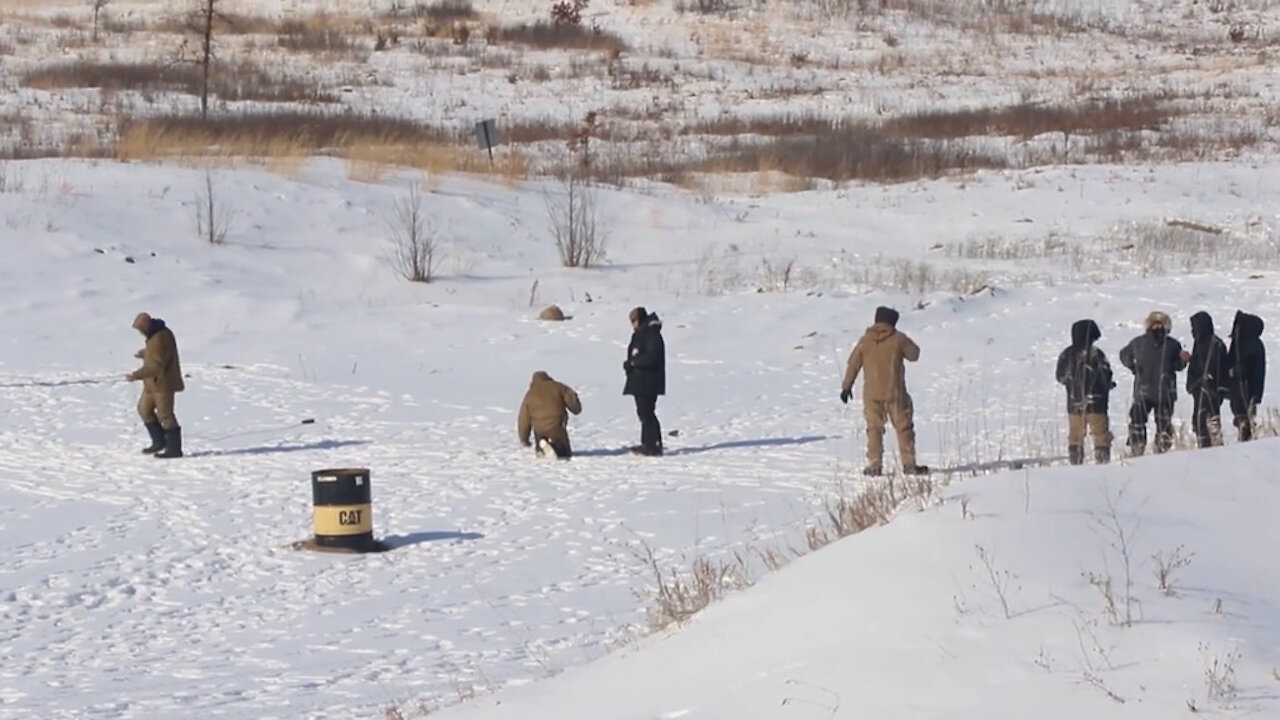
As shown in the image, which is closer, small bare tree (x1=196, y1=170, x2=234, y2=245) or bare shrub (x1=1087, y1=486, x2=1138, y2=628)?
bare shrub (x1=1087, y1=486, x2=1138, y2=628)

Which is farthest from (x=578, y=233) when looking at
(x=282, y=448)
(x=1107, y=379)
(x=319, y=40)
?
(x=319, y=40)

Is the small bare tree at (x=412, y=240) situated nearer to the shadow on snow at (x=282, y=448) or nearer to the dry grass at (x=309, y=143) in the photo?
the dry grass at (x=309, y=143)

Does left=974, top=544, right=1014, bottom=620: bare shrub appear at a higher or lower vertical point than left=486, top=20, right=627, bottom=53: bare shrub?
lower

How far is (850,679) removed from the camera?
6465 millimetres

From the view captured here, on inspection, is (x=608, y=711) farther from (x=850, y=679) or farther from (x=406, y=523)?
(x=406, y=523)

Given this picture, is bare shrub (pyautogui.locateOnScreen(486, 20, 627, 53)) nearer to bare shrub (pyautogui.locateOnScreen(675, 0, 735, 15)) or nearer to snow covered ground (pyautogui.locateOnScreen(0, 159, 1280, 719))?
bare shrub (pyautogui.locateOnScreen(675, 0, 735, 15))

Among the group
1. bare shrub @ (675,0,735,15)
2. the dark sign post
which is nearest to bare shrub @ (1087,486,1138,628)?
the dark sign post

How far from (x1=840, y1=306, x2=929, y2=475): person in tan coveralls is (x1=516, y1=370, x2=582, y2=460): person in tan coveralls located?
2.92 meters

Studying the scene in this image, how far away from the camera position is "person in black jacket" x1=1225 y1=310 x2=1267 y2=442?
15.5m

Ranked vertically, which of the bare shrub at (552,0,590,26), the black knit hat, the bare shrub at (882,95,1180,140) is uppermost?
the bare shrub at (552,0,590,26)

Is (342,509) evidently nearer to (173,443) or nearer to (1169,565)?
(173,443)

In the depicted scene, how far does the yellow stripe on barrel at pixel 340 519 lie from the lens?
13516mm

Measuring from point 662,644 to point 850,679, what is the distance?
1478mm

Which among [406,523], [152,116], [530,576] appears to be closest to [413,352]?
[406,523]
